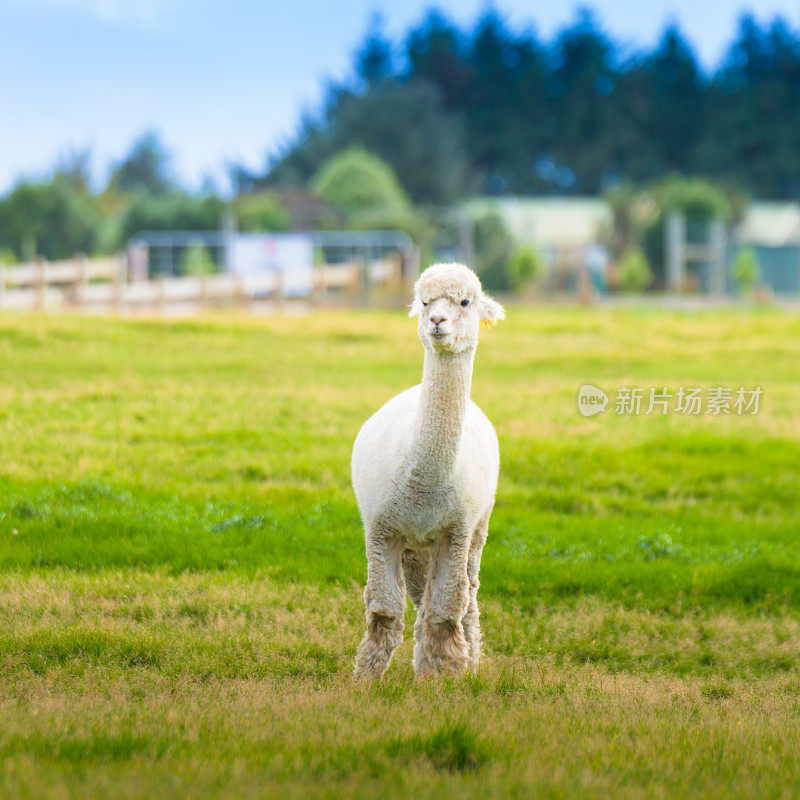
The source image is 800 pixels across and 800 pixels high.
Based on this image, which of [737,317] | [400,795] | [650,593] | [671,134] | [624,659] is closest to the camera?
[400,795]

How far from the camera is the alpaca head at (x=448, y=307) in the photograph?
19.0 ft

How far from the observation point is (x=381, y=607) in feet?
20.8

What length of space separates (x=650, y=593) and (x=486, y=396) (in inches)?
306

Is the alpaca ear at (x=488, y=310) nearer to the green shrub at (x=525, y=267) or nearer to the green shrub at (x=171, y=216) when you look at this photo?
the green shrub at (x=525, y=267)

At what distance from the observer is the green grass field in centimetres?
473

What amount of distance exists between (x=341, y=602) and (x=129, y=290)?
72.8 feet

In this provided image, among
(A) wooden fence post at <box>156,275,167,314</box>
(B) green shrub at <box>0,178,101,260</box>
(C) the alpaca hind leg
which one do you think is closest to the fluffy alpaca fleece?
(C) the alpaca hind leg

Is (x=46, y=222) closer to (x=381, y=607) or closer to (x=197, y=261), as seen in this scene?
(x=197, y=261)

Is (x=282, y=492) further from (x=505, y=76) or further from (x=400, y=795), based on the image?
(x=505, y=76)

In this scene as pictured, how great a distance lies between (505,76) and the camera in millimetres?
87562

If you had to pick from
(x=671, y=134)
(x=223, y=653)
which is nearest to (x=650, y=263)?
(x=671, y=134)

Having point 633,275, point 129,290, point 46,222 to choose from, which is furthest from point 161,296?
point 633,275

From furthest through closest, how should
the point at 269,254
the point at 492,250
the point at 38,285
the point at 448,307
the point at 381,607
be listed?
the point at 492,250 → the point at 269,254 → the point at 38,285 → the point at 381,607 → the point at 448,307

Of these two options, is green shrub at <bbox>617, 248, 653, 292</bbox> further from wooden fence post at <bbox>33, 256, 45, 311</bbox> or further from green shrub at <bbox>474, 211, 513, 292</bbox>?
wooden fence post at <bbox>33, 256, 45, 311</bbox>
